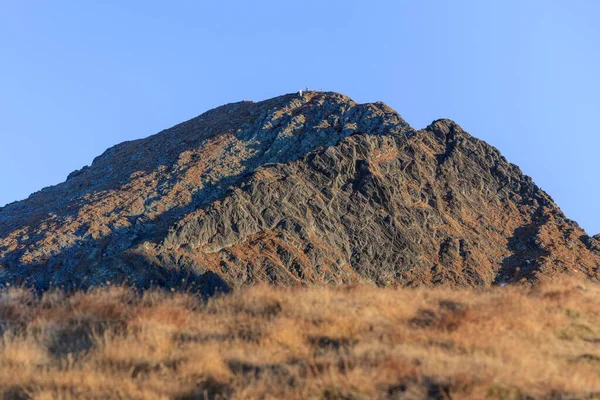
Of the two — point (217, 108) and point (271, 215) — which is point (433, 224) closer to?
point (271, 215)

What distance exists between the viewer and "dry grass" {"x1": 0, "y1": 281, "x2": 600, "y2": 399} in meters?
6.53

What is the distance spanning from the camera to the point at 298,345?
780cm

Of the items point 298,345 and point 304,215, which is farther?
point 304,215

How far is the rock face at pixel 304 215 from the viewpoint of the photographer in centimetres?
3234

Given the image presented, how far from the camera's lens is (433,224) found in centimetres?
3809

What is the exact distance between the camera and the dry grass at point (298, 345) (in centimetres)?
653

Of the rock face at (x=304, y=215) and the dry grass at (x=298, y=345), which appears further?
the rock face at (x=304, y=215)

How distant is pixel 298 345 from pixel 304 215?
28.6 m

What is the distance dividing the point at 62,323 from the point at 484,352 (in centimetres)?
613

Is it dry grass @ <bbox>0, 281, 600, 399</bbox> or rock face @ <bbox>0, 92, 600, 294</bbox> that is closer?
dry grass @ <bbox>0, 281, 600, 399</bbox>

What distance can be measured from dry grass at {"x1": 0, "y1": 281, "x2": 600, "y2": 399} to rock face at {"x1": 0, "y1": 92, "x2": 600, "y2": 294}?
1936cm

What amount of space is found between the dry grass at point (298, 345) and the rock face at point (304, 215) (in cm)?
1936

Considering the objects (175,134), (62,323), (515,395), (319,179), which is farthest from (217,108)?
(515,395)

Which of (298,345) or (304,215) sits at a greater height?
(304,215)
